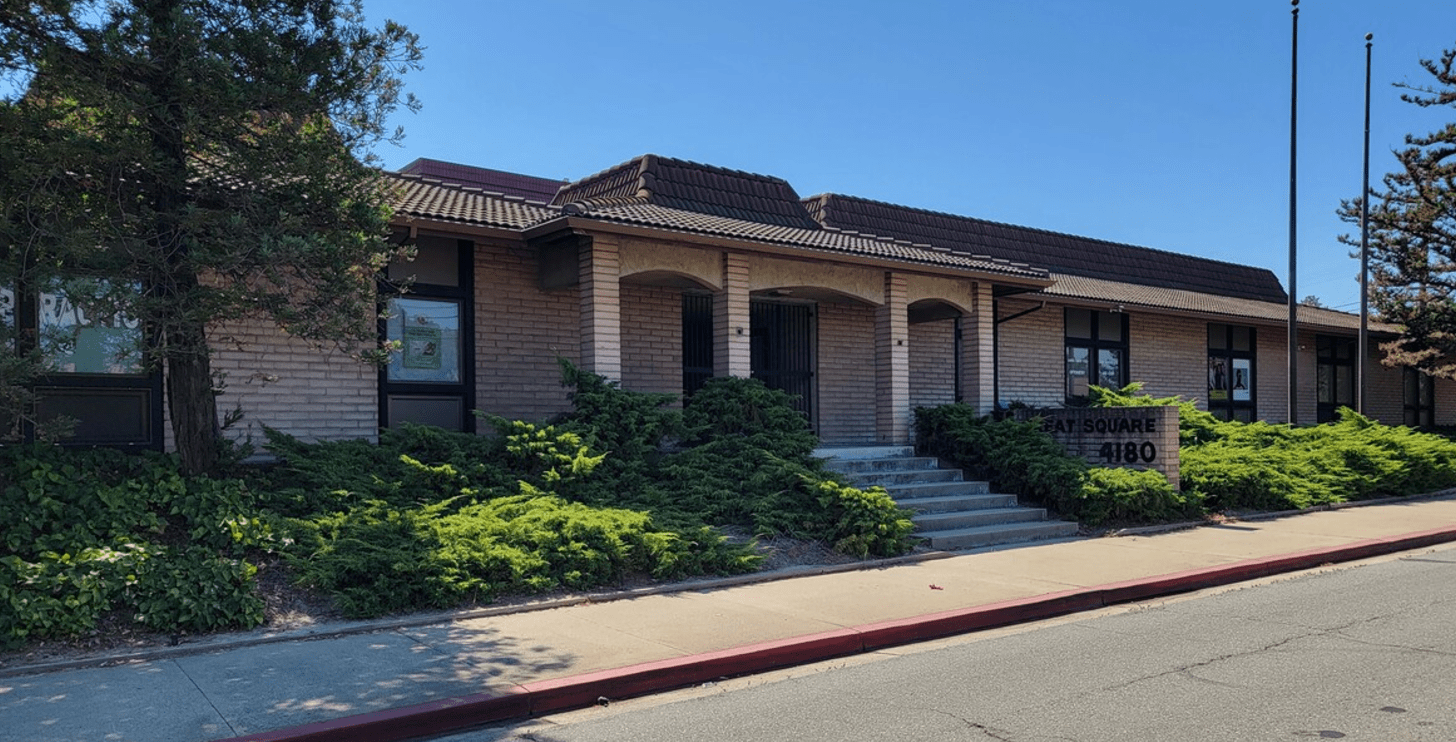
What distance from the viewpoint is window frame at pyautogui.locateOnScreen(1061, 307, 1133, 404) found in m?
21.1

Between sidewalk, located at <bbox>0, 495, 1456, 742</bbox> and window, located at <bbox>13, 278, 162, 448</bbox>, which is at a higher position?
window, located at <bbox>13, 278, 162, 448</bbox>

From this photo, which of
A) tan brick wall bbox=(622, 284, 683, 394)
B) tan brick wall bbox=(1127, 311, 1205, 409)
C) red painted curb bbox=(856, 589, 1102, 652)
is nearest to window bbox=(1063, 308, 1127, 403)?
tan brick wall bbox=(1127, 311, 1205, 409)

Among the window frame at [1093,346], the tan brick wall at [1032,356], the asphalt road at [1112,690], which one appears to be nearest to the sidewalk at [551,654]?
the asphalt road at [1112,690]

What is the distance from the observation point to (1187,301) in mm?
23875

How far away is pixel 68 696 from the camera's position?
6.05 meters

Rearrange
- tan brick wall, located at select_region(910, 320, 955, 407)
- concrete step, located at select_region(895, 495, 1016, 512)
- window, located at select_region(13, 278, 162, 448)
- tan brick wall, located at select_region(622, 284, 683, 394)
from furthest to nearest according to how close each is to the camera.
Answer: tan brick wall, located at select_region(910, 320, 955, 407) → tan brick wall, located at select_region(622, 284, 683, 394) → concrete step, located at select_region(895, 495, 1016, 512) → window, located at select_region(13, 278, 162, 448)

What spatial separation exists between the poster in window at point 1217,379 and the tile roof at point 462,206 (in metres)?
16.8

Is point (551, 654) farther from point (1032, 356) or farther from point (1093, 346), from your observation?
point (1093, 346)

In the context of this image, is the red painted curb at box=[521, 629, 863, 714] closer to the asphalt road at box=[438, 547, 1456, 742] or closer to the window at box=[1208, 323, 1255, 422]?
the asphalt road at box=[438, 547, 1456, 742]

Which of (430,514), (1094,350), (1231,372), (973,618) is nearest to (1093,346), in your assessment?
(1094,350)

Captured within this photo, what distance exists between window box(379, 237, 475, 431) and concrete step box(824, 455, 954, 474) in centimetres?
493

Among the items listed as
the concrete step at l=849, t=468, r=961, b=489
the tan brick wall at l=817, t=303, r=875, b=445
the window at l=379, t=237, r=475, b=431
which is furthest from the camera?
the tan brick wall at l=817, t=303, r=875, b=445

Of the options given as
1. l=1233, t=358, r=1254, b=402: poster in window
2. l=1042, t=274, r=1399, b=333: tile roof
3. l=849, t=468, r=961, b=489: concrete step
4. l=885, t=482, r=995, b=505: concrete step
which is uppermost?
l=1042, t=274, r=1399, b=333: tile roof

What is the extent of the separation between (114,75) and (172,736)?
599cm
